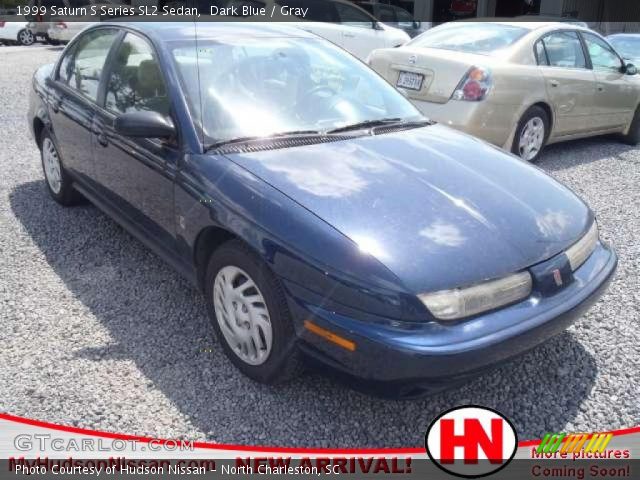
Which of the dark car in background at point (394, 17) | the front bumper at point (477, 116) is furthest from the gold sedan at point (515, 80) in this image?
the dark car in background at point (394, 17)

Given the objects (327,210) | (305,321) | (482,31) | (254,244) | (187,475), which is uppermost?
(482,31)

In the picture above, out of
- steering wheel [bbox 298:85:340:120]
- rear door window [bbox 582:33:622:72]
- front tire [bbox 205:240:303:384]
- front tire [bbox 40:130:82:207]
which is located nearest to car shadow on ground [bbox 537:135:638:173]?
rear door window [bbox 582:33:622:72]

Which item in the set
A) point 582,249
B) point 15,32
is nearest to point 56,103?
point 582,249

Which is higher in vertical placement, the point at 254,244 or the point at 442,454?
the point at 254,244

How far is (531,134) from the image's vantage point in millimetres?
5895

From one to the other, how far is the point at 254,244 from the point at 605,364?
71.3 inches

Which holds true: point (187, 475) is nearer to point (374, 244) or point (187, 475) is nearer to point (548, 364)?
point (374, 244)

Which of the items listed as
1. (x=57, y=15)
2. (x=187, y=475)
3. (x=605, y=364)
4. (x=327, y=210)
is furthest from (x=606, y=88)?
(x=57, y=15)

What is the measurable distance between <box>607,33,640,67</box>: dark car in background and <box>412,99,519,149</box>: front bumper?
14.1 feet

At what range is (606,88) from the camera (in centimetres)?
657

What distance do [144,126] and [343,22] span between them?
8.42 meters

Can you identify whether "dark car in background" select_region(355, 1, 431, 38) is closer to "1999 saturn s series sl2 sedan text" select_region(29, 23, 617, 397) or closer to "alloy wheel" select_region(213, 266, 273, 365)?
"1999 saturn s series sl2 sedan text" select_region(29, 23, 617, 397)

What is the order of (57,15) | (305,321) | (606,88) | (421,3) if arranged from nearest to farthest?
(305,321) < (606,88) < (57,15) < (421,3)

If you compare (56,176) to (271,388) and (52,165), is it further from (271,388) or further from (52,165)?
(271,388)
